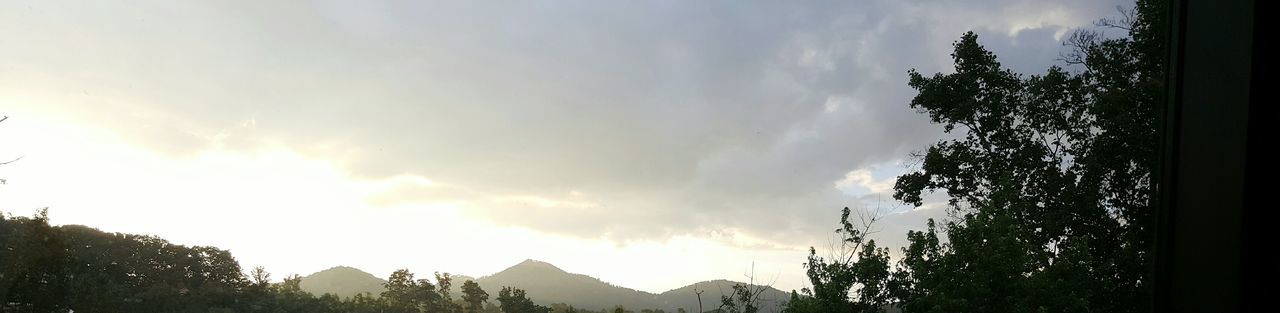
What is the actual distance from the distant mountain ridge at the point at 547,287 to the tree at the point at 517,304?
11.4 m

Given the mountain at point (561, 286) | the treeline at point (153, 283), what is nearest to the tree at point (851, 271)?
the treeline at point (153, 283)

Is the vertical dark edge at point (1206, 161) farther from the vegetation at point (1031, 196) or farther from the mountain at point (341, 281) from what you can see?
the mountain at point (341, 281)

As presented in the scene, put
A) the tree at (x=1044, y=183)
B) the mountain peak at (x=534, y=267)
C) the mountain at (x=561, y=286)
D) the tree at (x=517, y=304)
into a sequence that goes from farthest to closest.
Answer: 1. the mountain peak at (x=534, y=267)
2. the mountain at (x=561, y=286)
3. the tree at (x=517, y=304)
4. the tree at (x=1044, y=183)

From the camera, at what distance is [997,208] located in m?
12.2

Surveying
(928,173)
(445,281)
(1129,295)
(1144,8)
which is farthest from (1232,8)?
(445,281)

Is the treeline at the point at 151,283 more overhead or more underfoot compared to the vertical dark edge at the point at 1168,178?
more underfoot

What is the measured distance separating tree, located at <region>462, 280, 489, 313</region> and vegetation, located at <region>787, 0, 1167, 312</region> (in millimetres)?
17756

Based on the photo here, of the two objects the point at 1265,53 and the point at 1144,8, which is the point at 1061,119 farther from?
the point at 1265,53

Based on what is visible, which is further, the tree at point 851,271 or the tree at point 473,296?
the tree at point 473,296

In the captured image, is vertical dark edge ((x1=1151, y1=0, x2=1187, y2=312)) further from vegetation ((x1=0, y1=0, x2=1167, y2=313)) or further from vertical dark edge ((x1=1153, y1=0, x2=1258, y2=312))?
vegetation ((x1=0, y1=0, x2=1167, y2=313))

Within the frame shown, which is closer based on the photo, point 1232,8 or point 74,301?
point 1232,8

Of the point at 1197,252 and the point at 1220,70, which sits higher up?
the point at 1220,70

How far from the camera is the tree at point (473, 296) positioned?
29.0 meters

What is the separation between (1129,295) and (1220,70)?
13939mm
